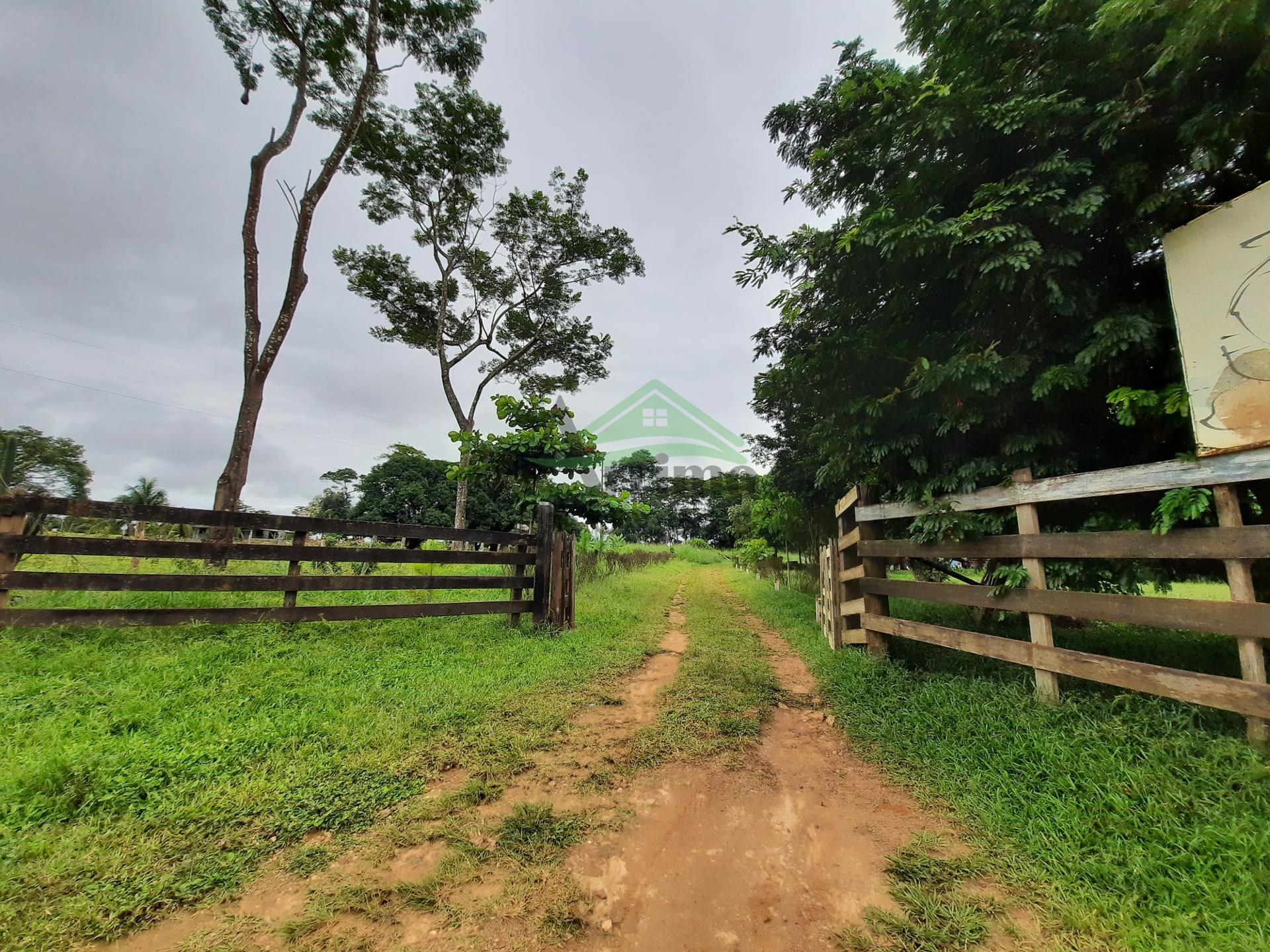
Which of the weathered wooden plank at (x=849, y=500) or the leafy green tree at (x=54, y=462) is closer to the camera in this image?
the weathered wooden plank at (x=849, y=500)

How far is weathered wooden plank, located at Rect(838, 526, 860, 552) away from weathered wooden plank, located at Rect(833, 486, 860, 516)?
280mm

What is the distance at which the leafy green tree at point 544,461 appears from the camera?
21.5 ft

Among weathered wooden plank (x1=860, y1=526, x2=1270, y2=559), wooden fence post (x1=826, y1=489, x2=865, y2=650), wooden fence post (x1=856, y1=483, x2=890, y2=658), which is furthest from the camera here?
wooden fence post (x1=826, y1=489, x2=865, y2=650)

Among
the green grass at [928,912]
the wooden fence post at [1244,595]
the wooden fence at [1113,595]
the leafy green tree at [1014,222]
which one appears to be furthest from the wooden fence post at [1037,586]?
the green grass at [928,912]

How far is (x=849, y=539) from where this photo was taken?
17.9 feet

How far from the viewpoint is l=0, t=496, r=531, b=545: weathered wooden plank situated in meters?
3.84

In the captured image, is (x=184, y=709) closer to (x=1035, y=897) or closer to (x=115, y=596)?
(x=115, y=596)

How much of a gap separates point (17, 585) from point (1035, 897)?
6.61 m

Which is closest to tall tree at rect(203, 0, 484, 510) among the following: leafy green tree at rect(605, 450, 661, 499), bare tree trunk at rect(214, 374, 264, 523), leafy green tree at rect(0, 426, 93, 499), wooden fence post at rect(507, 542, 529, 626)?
bare tree trunk at rect(214, 374, 264, 523)

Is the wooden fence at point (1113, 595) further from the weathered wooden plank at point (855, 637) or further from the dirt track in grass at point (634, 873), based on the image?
the dirt track in grass at point (634, 873)

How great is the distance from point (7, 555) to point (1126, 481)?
792 centimetres

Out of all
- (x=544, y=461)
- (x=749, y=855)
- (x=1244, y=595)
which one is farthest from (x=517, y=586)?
(x=1244, y=595)

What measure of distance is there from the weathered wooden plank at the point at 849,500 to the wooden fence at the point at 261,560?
355 cm

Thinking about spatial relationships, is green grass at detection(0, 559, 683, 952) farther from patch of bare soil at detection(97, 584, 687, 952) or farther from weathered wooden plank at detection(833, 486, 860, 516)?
weathered wooden plank at detection(833, 486, 860, 516)
